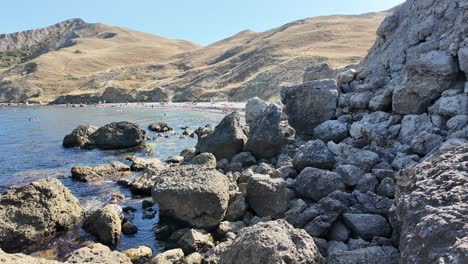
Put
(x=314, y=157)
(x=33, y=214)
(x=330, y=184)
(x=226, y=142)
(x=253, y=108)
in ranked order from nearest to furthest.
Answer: (x=330, y=184) < (x=33, y=214) < (x=314, y=157) < (x=226, y=142) < (x=253, y=108)

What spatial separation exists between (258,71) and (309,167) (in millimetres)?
102541

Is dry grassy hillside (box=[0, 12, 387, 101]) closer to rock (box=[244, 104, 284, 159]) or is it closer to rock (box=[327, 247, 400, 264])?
rock (box=[244, 104, 284, 159])

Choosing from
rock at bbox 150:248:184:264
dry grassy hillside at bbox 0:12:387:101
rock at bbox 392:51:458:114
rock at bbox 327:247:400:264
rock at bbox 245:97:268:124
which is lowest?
rock at bbox 150:248:184:264

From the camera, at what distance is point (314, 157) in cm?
1791

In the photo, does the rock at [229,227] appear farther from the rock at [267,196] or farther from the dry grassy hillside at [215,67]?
the dry grassy hillside at [215,67]

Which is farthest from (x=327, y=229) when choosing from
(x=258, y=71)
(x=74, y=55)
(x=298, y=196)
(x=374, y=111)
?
(x=74, y=55)

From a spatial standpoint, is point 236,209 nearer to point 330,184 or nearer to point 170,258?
point 330,184

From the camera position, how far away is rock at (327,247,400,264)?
10078 millimetres

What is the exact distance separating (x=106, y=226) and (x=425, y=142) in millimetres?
12132

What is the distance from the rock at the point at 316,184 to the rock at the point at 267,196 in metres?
0.70

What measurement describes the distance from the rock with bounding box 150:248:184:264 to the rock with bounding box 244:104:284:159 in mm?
10428

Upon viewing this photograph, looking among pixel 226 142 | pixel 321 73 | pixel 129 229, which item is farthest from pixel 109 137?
pixel 129 229

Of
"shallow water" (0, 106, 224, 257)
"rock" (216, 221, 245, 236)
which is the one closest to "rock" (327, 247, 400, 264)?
"rock" (216, 221, 245, 236)

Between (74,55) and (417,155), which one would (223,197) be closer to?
(417,155)
